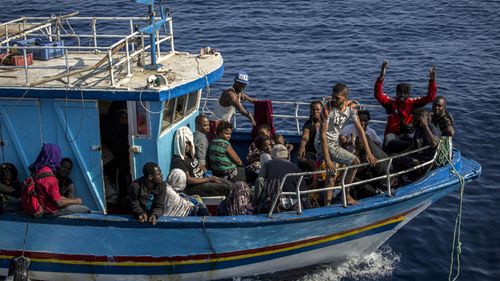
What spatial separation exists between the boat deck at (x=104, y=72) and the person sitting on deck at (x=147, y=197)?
1417mm

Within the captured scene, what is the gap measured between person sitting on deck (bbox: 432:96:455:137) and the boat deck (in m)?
3.65

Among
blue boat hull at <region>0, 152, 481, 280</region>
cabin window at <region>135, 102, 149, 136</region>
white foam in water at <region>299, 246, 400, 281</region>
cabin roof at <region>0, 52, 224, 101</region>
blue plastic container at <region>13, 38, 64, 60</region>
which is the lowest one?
white foam in water at <region>299, 246, 400, 281</region>

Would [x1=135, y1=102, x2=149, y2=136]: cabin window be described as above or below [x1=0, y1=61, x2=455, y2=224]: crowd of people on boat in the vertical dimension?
above

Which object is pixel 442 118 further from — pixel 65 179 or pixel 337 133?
pixel 65 179

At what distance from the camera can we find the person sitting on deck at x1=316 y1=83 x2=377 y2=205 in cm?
1081

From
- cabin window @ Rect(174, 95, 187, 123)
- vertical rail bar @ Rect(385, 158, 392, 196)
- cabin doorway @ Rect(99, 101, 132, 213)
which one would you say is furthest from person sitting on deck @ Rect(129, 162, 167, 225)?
vertical rail bar @ Rect(385, 158, 392, 196)

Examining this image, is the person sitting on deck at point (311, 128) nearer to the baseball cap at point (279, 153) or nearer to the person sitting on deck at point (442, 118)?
the baseball cap at point (279, 153)

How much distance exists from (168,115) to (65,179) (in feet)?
6.36

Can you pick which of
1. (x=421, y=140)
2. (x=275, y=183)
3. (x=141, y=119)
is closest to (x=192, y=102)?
(x=141, y=119)

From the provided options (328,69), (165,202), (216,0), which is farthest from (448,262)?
(216,0)

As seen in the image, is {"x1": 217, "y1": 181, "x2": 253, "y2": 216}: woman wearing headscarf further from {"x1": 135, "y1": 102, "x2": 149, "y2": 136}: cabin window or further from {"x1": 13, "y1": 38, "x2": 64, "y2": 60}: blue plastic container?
{"x1": 13, "y1": 38, "x2": 64, "y2": 60}: blue plastic container

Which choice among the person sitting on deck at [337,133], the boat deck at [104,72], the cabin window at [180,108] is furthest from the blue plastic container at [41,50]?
the person sitting on deck at [337,133]

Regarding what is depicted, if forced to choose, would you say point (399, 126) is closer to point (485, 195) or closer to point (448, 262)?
point (448, 262)

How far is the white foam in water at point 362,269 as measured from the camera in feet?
40.9
